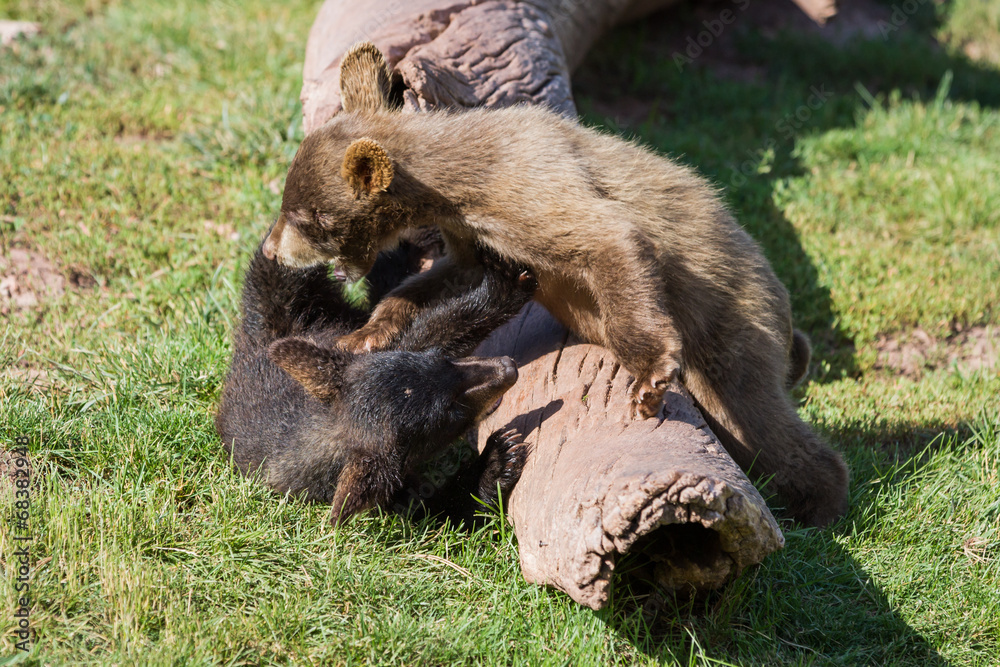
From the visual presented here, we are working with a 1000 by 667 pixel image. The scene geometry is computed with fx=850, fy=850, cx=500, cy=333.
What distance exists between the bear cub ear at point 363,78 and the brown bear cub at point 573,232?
7cm

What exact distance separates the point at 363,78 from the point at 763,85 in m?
5.62

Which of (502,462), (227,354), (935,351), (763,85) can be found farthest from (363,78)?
(763,85)

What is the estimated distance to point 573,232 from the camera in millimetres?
3986

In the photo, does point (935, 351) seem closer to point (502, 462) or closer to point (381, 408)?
point (502, 462)

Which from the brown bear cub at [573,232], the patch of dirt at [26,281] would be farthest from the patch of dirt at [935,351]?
the patch of dirt at [26,281]

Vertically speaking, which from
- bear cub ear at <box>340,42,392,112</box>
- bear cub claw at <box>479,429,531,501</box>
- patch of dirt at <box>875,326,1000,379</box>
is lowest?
patch of dirt at <box>875,326,1000,379</box>

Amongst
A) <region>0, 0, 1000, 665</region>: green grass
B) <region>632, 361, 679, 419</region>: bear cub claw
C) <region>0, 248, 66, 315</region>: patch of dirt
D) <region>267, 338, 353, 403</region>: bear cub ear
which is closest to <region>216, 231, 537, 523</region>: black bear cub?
<region>267, 338, 353, 403</region>: bear cub ear

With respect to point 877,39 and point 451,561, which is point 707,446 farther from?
point 877,39

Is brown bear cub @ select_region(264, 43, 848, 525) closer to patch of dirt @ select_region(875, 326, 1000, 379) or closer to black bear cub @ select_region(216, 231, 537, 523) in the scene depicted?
black bear cub @ select_region(216, 231, 537, 523)

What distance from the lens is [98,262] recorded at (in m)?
5.79

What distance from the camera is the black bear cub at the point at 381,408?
413 centimetres

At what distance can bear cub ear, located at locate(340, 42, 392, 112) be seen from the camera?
4766 mm

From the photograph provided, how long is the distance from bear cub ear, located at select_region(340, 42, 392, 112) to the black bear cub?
1.03 metres

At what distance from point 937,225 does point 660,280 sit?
4.23 meters
